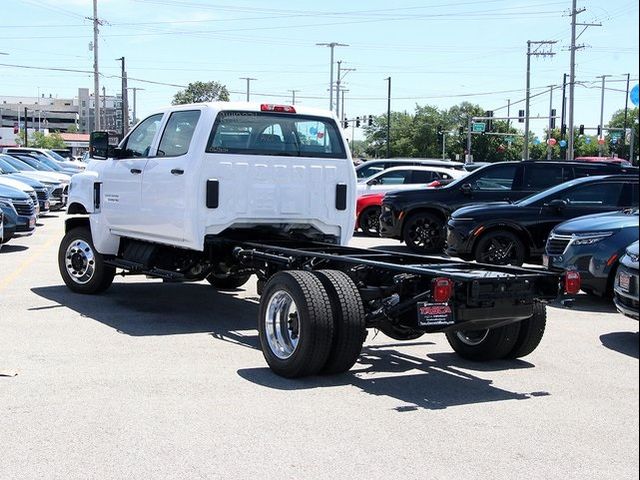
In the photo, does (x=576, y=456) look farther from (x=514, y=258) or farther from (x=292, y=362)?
(x=514, y=258)

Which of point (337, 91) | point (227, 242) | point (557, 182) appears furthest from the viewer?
point (337, 91)

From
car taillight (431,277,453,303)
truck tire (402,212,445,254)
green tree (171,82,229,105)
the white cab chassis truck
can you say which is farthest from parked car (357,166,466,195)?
green tree (171,82,229,105)

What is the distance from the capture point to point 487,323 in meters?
6.67

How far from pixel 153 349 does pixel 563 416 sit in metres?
3.74

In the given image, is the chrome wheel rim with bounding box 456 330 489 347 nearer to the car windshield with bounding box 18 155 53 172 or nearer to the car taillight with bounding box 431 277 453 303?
the car taillight with bounding box 431 277 453 303

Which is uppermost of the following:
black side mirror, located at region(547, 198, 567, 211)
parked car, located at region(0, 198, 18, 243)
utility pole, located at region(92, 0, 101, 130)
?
utility pole, located at region(92, 0, 101, 130)

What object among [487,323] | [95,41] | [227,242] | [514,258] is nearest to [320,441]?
[487,323]

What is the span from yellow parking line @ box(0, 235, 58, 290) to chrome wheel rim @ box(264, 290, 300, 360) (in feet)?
18.4

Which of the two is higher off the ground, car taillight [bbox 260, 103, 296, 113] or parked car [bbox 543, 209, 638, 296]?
car taillight [bbox 260, 103, 296, 113]

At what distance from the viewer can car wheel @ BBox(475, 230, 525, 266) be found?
533 inches

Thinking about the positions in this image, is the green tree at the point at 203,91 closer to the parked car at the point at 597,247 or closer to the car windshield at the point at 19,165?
the car windshield at the point at 19,165

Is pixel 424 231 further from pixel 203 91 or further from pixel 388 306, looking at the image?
pixel 203 91

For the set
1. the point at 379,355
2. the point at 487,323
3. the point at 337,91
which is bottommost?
the point at 379,355

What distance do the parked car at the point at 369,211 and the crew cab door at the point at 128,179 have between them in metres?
10.7
